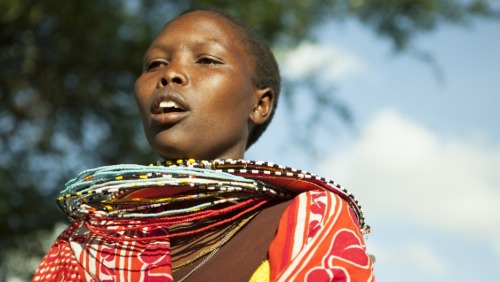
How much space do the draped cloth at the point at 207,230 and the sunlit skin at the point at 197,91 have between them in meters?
0.14

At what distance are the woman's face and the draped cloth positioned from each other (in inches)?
5.6

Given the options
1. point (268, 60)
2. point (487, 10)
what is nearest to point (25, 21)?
point (487, 10)

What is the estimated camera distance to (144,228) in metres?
2.52

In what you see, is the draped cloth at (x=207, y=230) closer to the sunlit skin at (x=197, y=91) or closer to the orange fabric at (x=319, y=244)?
the orange fabric at (x=319, y=244)

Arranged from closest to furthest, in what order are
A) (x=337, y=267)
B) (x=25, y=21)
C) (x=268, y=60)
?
(x=337, y=267), (x=268, y=60), (x=25, y=21)

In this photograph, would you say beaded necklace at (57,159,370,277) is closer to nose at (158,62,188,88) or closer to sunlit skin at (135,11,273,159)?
sunlit skin at (135,11,273,159)

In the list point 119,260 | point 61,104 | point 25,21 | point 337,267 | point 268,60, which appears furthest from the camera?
point 61,104

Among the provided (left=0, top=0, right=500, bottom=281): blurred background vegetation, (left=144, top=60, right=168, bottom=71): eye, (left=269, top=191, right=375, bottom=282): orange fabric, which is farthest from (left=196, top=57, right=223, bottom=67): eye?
(left=0, top=0, right=500, bottom=281): blurred background vegetation

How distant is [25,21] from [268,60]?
19.6 feet

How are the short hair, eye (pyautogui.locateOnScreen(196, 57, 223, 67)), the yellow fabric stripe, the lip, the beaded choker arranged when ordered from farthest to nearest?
the short hair → eye (pyautogui.locateOnScreen(196, 57, 223, 67)) → the lip → the beaded choker → the yellow fabric stripe

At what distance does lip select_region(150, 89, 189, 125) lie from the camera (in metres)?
2.56

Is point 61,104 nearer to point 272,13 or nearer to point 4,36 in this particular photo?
point 4,36

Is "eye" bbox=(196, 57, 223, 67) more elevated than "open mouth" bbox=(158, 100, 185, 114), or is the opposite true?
"eye" bbox=(196, 57, 223, 67)

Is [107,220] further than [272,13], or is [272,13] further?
[272,13]
